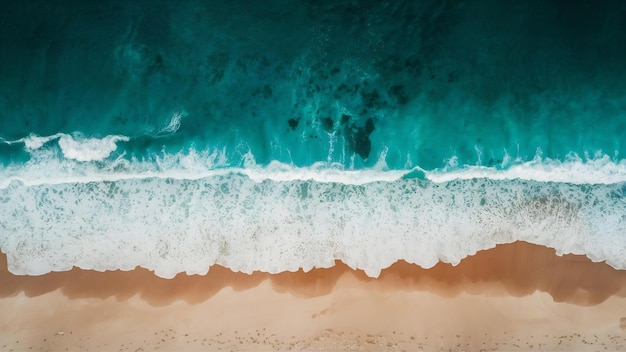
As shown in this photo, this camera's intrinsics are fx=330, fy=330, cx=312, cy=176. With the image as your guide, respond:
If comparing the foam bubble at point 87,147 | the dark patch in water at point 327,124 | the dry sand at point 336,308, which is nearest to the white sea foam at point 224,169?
the foam bubble at point 87,147

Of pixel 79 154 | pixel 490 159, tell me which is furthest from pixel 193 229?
pixel 490 159

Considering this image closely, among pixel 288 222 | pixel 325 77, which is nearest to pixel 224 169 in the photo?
pixel 288 222

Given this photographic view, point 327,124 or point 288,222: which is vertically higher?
point 327,124

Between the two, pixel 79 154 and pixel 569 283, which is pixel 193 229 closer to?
pixel 79 154

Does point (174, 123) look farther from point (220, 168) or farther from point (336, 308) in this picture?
point (336, 308)

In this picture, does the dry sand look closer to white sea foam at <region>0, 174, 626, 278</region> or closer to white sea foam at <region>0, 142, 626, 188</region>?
white sea foam at <region>0, 174, 626, 278</region>

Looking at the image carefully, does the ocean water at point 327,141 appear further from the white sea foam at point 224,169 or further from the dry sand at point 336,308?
the dry sand at point 336,308
